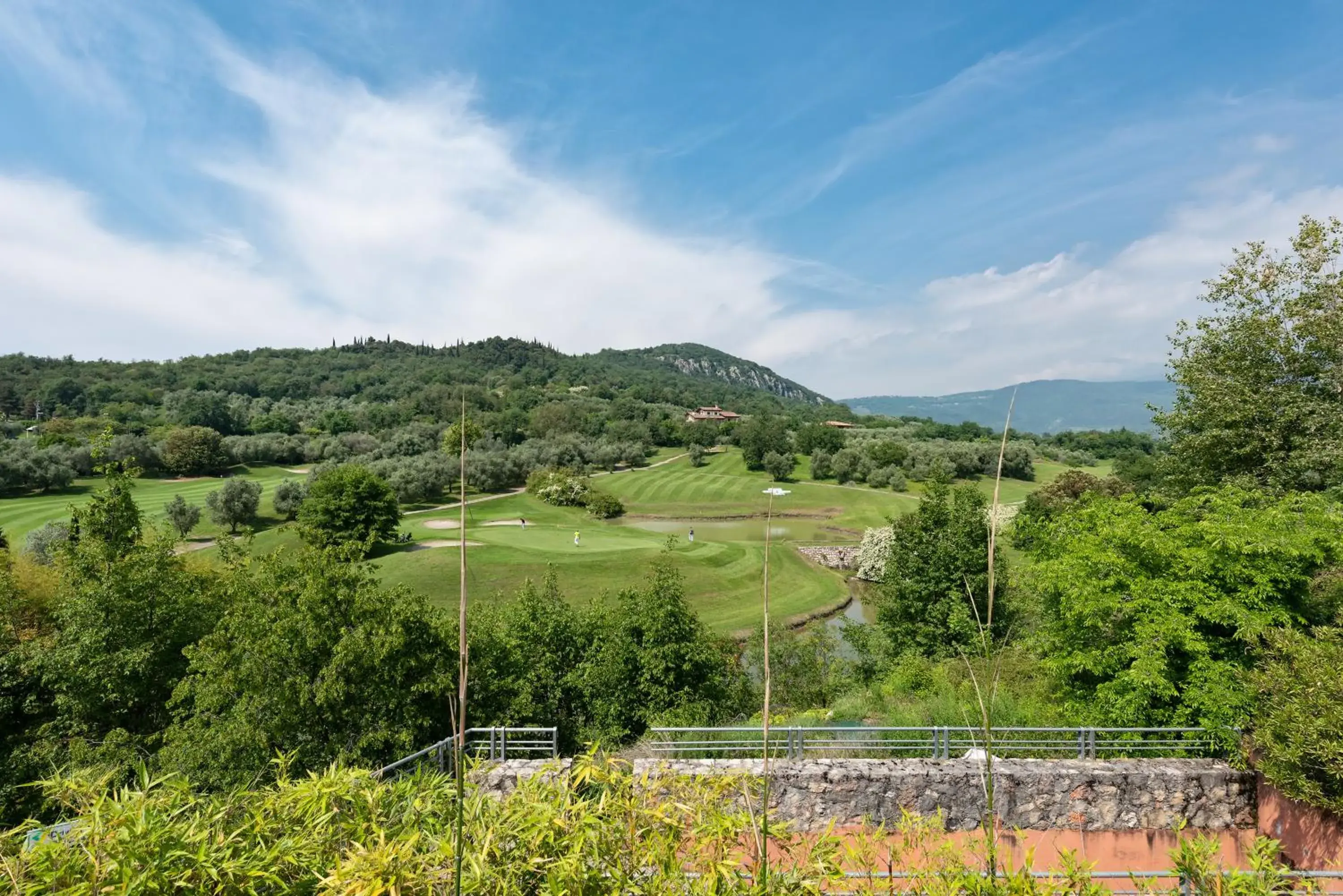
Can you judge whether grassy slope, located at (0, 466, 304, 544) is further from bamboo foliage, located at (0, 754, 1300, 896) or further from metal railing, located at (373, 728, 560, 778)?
bamboo foliage, located at (0, 754, 1300, 896)

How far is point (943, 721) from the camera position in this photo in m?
11.3

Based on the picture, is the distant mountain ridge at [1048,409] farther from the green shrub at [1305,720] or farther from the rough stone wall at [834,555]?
the rough stone wall at [834,555]

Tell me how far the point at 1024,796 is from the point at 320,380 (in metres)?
158

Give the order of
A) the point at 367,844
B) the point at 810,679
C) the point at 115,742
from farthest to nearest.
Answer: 1. the point at 810,679
2. the point at 115,742
3. the point at 367,844

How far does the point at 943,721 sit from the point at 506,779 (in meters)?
7.98

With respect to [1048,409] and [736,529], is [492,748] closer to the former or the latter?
[736,529]

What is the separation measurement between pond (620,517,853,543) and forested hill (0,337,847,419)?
100.0 ft

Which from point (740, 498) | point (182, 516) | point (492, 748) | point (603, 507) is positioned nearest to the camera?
point (492, 748)

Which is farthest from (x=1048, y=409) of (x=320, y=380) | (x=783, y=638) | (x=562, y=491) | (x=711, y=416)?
(x=320, y=380)

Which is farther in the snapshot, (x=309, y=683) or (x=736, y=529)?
(x=736, y=529)

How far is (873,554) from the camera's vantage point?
37844mm

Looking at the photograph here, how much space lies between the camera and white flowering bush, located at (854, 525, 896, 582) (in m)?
37.1

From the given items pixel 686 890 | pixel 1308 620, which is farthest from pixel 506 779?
pixel 1308 620

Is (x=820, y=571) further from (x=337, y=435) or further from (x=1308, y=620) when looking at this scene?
(x=337, y=435)
